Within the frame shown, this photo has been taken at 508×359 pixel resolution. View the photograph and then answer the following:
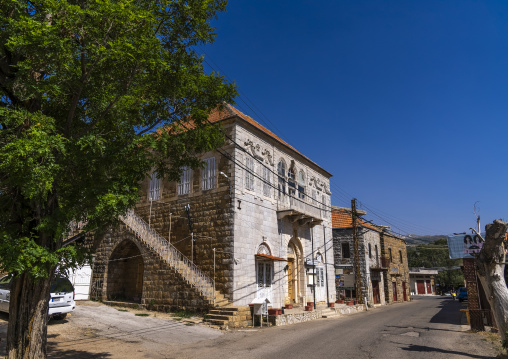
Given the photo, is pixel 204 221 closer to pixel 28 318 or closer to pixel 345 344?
pixel 345 344

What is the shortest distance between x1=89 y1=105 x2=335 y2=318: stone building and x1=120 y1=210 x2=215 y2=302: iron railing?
1.7 inches

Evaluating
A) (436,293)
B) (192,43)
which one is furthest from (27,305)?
(436,293)

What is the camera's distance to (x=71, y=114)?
6270 millimetres

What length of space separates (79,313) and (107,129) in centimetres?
907

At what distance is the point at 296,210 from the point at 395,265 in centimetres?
2121

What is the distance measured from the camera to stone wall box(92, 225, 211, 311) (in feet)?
47.3

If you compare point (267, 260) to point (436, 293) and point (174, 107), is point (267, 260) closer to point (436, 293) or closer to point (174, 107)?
point (174, 107)

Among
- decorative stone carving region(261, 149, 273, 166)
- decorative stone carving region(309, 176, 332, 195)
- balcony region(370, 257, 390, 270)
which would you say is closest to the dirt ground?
decorative stone carving region(261, 149, 273, 166)

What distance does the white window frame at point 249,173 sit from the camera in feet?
55.2

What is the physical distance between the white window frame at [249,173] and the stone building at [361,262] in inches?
491

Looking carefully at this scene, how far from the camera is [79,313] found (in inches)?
511

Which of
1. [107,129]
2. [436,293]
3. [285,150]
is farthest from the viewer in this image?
[436,293]

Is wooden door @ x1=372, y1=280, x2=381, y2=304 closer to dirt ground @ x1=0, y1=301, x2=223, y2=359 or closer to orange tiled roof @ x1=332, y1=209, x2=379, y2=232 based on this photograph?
A: orange tiled roof @ x1=332, y1=209, x2=379, y2=232

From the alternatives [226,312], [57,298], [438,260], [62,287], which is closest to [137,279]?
[226,312]
